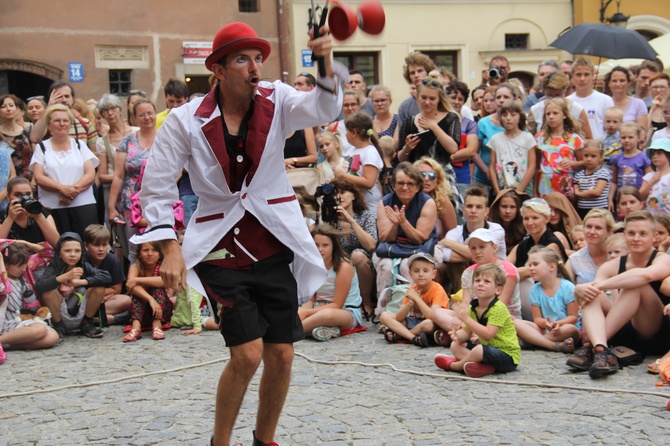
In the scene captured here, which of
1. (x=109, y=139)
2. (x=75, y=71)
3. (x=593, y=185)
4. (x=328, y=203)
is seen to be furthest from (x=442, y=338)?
(x=75, y=71)

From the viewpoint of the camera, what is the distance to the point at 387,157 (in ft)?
30.8

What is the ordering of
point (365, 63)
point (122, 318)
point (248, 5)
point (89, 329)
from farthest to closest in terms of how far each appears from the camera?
point (365, 63), point (248, 5), point (122, 318), point (89, 329)

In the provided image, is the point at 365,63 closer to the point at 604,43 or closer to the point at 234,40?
the point at 604,43

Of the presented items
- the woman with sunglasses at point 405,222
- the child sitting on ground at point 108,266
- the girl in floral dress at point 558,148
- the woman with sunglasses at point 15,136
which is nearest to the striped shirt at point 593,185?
the girl in floral dress at point 558,148

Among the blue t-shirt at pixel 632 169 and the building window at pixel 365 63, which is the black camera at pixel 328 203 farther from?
the building window at pixel 365 63

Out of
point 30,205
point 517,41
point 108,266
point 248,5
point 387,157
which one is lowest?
point 108,266

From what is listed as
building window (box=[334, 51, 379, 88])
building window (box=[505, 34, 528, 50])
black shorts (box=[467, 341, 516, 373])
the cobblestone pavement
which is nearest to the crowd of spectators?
black shorts (box=[467, 341, 516, 373])

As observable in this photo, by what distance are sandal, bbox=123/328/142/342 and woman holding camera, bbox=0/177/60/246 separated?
1.14 m

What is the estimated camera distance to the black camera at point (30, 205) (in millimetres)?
8262

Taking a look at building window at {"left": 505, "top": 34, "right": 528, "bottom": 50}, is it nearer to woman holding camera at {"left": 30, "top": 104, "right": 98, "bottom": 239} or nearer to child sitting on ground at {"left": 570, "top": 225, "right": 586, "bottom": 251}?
woman holding camera at {"left": 30, "top": 104, "right": 98, "bottom": 239}

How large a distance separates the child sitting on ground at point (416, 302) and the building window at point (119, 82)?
14.6 metres

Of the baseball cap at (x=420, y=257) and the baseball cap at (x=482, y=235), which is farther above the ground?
the baseball cap at (x=482, y=235)

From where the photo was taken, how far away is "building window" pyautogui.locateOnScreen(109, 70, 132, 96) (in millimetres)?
20922

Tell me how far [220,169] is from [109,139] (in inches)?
214
